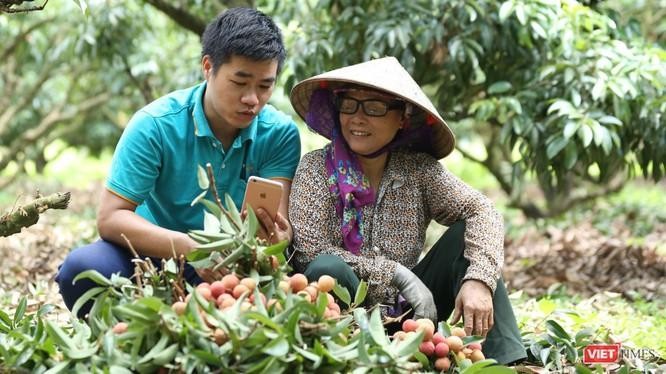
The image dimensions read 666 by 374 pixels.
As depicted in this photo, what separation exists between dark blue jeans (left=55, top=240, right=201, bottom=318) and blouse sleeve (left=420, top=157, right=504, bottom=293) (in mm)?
1015

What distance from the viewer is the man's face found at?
2.87 meters

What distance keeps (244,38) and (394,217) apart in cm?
76

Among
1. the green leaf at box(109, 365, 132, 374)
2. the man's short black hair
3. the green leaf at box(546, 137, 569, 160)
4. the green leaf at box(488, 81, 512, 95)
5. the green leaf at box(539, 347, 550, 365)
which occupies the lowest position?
the green leaf at box(539, 347, 550, 365)

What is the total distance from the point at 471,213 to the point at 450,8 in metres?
1.74

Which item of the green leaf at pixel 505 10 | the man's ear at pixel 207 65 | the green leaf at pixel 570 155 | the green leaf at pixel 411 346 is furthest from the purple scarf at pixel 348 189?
the green leaf at pixel 570 155

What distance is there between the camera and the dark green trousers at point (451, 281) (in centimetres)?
271

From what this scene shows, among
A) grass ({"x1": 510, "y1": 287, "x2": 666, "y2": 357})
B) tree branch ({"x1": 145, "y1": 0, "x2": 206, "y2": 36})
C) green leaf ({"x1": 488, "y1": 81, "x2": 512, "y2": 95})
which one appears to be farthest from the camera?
tree branch ({"x1": 145, "y1": 0, "x2": 206, "y2": 36})

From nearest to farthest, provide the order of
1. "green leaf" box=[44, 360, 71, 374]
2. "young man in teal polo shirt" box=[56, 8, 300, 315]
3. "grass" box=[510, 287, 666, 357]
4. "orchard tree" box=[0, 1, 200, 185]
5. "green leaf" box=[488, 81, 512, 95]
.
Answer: "green leaf" box=[44, 360, 71, 374], "young man in teal polo shirt" box=[56, 8, 300, 315], "grass" box=[510, 287, 666, 357], "green leaf" box=[488, 81, 512, 95], "orchard tree" box=[0, 1, 200, 185]

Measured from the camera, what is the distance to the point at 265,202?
2.62 metres

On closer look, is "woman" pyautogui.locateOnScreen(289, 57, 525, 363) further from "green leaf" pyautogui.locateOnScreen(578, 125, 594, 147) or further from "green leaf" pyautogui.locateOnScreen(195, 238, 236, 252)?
"green leaf" pyautogui.locateOnScreen(578, 125, 594, 147)

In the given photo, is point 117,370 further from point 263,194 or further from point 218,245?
point 263,194

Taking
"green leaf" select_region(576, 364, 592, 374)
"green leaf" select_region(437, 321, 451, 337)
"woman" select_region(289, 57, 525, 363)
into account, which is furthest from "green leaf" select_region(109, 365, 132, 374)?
"green leaf" select_region(576, 364, 592, 374)

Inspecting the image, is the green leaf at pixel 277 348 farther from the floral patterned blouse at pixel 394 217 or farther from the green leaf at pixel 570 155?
the green leaf at pixel 570 155

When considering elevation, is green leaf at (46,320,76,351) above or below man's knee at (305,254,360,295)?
below
